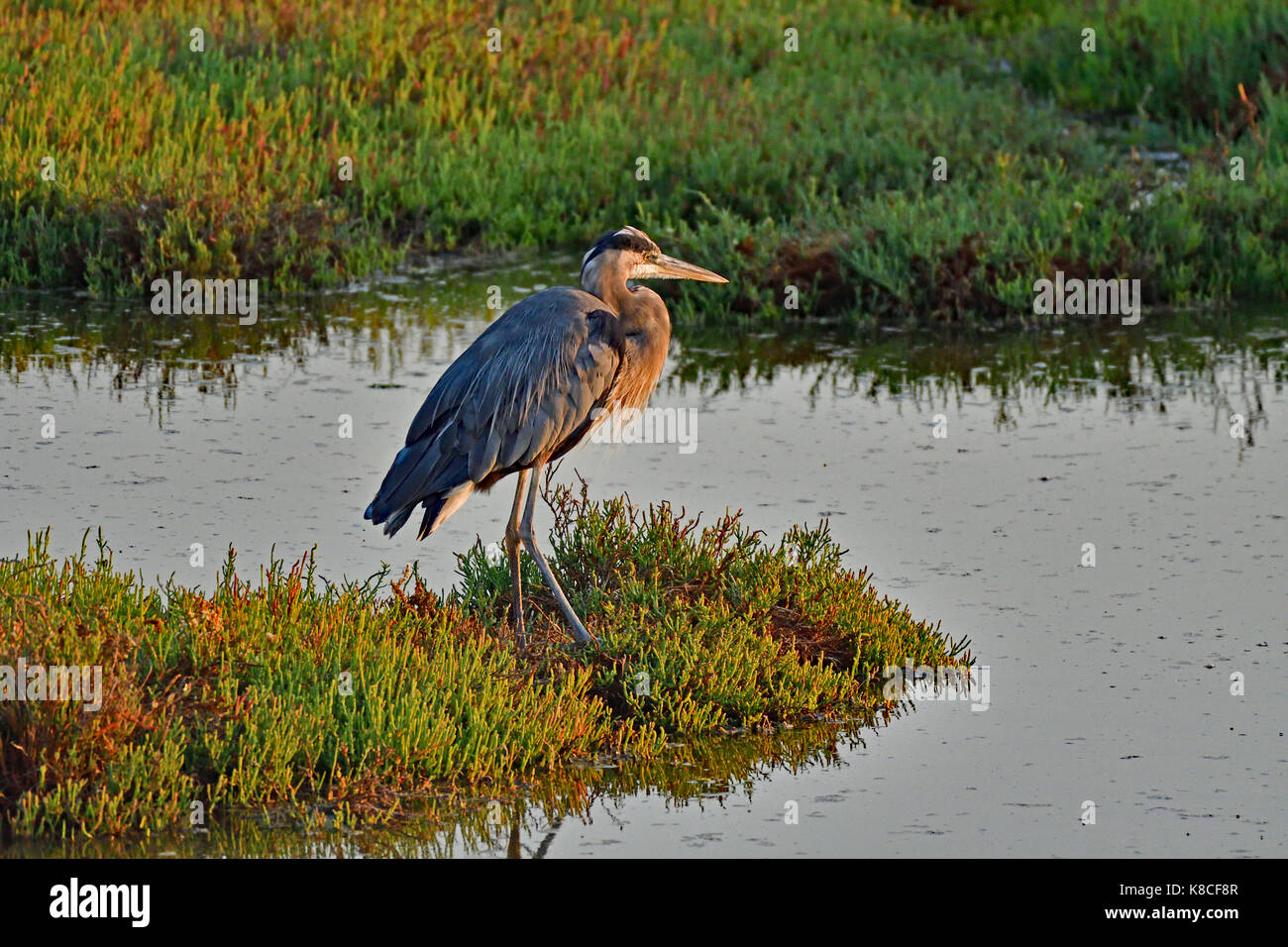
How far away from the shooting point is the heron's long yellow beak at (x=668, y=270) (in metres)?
7.97

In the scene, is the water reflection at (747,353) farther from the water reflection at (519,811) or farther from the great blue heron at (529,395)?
the water reflection at (519,811)

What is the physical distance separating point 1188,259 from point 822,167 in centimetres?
321

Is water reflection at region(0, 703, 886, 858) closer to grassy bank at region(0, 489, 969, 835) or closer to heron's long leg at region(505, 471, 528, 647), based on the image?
grassy bank at region(0, 489, 969, 835)

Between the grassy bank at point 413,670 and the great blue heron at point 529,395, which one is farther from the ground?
the great blue heron at point 529,395

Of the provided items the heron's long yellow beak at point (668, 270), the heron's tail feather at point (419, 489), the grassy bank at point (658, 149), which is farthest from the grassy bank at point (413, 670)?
the grassy bank at point (658, 149)

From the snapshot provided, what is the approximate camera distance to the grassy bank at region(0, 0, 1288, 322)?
13680 millimetres

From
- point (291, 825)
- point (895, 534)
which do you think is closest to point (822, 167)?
point (895, 534)

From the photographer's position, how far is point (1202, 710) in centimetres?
695

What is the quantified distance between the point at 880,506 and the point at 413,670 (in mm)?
3445

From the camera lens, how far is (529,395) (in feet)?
24.5

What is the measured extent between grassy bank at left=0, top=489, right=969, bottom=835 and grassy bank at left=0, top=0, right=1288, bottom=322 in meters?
5.85

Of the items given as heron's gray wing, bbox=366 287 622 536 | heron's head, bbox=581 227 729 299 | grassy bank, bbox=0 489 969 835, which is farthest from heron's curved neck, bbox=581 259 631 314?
grassy bank, bbox=0 489 969 835

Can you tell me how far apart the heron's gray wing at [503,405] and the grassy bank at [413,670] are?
1.42 ft

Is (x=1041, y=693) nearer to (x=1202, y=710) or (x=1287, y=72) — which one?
(x=1202, y=710)
